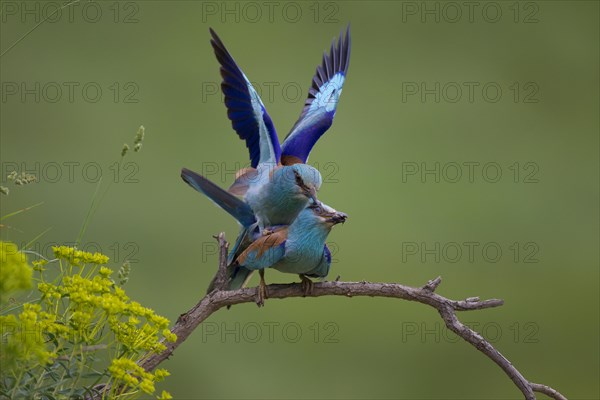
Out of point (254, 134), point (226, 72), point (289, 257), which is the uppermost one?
point (226, 72)

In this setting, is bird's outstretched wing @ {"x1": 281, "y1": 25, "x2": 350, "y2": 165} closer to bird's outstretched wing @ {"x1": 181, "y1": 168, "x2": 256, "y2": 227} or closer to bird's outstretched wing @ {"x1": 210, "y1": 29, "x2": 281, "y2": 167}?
bird's outstretched wing @ {"x1": 210, "y1": 29, "x2": 281, "y2": 167}

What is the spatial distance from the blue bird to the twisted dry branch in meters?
0.19

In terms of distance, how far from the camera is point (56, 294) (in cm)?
114

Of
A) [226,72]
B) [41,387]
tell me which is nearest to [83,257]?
[41,387]

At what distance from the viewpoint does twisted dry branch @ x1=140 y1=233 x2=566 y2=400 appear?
1401mm

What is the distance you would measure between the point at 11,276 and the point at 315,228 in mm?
669

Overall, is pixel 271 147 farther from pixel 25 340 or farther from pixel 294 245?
pixel 25 340

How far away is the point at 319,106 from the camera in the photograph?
202 centimetres

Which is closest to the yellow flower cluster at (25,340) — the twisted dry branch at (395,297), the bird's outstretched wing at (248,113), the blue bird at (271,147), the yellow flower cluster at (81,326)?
the yellow flower cluster at (81,326)

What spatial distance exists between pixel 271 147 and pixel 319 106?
262 mm

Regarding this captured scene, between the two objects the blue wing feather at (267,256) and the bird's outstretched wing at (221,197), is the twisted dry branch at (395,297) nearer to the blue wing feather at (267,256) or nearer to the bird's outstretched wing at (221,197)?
the blue wing feather at (267,256)

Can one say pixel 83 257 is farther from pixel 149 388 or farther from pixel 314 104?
pixel 314 104

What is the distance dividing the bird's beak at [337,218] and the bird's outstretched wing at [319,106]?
412 mm

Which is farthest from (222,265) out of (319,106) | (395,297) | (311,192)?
(319,106)
